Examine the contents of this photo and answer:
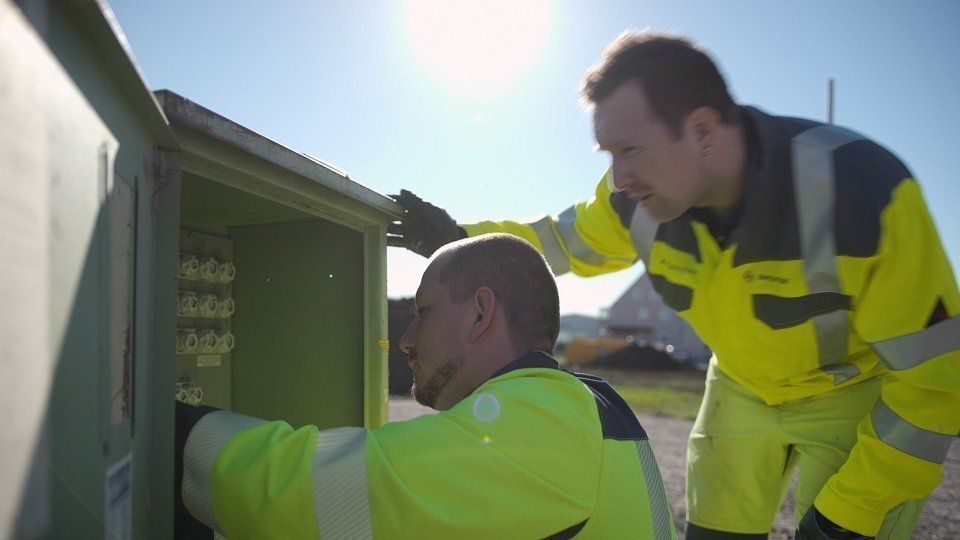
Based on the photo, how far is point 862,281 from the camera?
5.68 ft

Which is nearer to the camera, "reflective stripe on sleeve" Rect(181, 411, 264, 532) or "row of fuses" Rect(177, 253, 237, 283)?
"reflective stripe on sleeve" Rect(181, 411, 264, 532)

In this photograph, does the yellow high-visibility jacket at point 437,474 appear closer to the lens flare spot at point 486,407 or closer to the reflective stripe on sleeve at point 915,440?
the lens flare spot at point 486,407

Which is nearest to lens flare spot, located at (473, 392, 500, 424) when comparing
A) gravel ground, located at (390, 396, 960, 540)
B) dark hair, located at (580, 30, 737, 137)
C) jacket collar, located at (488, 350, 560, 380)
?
jacket collar, located at (488, 350, 560, 380)

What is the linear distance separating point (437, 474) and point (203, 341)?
138 centimetres

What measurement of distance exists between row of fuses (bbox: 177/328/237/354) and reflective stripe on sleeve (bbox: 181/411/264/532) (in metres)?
0.95

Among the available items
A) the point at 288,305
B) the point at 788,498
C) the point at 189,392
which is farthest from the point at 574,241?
the point at 788,498

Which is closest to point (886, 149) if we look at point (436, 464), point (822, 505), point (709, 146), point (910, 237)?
point (910, 237)

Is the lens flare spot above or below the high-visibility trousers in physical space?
above

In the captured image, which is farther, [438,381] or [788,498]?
[788,498]

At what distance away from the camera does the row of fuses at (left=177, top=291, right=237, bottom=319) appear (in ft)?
6.68

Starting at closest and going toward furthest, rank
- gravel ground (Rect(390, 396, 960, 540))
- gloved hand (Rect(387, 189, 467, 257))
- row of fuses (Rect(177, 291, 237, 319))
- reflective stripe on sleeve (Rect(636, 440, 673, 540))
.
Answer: reflective stripe on sleeve (Rect(636, 440, 673, 540)) < row of fuses (Rect(177, 291, 237, 319)) < gloved hand (Rect(387, 189, 467, 257)) < gravel ground (Rect(390, 396, 960, 540))

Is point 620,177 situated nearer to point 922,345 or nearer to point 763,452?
point 922,345

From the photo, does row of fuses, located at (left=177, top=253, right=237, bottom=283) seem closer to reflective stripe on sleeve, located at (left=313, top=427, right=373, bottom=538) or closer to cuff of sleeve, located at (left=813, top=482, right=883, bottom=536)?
reflective stripe on sleeve, located at (left=313, top=427, right=373, bottom=538)

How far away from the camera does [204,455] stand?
3.83 feet
